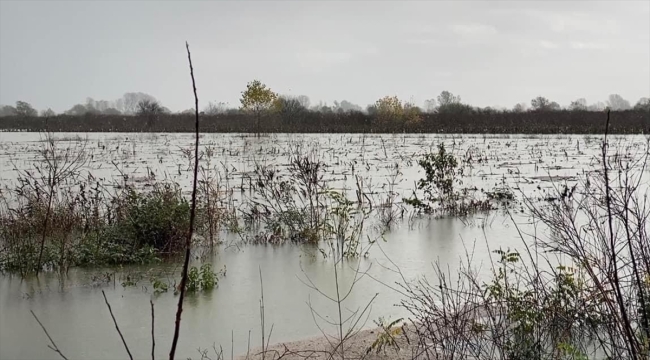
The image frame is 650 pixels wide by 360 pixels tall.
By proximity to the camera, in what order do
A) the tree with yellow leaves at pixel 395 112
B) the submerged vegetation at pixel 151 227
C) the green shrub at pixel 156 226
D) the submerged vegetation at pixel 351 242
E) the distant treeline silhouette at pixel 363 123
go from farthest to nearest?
the tree with yellow leaves at pixel 395 112, the distant treeline silhouette at pixel 363 123, the green shrub at pixel 156 226, the submerged vegetation at pixel 151 227, the submerged vegetation at pixel 351 242

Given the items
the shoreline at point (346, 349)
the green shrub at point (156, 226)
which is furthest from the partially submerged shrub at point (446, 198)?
the shoreline at point (346, 349)

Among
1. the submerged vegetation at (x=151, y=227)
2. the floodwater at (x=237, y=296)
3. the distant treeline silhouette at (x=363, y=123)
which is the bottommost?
the floodwater at (x=237, y=296)

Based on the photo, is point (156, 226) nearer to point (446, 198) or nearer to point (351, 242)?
point (351, 242)

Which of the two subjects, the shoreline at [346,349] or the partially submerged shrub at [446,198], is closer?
the shoreline at [346,349]

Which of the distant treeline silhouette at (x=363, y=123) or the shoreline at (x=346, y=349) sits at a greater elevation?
the distant treeline silhouette at (x=363, y=123)

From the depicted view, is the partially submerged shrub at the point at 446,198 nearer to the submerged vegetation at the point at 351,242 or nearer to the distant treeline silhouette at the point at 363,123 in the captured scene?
the submerged vegetation at the point at 351,242

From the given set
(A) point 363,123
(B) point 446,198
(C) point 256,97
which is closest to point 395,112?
(A) point 363,123

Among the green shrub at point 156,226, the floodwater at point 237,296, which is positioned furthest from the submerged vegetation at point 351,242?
the floodwater at point 237,296

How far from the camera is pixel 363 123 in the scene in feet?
121

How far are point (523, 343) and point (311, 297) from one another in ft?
6.51

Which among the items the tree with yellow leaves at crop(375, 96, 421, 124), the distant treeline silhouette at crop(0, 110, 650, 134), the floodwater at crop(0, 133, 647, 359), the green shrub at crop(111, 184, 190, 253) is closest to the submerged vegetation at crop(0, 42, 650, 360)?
the green shrub at crop(111, 184, 190, 253)

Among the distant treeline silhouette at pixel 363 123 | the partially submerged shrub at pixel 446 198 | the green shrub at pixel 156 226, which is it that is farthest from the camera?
the distant treeline silhouette at pixel 363 123

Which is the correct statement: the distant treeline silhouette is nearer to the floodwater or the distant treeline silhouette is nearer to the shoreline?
the floodwater

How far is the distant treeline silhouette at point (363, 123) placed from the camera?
98.0 feet
